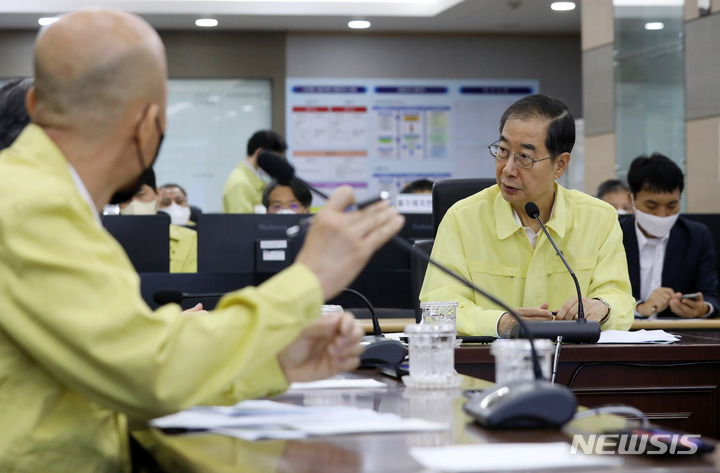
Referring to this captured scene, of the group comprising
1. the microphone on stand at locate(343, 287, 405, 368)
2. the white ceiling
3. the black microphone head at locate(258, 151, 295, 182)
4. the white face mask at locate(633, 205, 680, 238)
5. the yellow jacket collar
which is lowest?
the microphone on stand at locate(343, 287, 405, 368)

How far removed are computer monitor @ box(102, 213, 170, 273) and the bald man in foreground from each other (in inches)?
108

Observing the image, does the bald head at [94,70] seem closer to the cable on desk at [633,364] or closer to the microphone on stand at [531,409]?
the microphone on stand at [531,409]

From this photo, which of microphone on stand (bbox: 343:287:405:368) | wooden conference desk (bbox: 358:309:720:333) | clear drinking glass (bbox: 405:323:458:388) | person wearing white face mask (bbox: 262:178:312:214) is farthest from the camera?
person wearing white face mask (bbox: 262:178:312:214)

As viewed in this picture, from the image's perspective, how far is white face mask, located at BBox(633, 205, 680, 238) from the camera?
386 cm

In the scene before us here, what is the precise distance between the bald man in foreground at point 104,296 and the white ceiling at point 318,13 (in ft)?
19.7

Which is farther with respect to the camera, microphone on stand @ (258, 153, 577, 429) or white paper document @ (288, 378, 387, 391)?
white paper document @ (288, 378, 387, 391)

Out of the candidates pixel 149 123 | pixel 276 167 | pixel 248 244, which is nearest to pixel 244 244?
pixel 248 244

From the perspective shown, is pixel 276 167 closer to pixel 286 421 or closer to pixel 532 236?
pixel 286 421

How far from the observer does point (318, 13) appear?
23.9 feet

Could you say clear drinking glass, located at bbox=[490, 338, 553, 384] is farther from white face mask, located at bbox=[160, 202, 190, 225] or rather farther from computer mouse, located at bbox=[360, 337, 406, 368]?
white face mask, located at bbox=[160, 202, 190, 225]

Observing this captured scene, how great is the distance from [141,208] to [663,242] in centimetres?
262

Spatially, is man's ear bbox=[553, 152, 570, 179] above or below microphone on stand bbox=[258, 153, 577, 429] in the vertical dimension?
above

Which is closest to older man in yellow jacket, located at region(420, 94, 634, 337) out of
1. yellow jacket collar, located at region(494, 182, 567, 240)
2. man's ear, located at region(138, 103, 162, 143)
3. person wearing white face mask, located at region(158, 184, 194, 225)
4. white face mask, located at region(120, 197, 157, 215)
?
yellow jacket collar, located at region(494, 182, 567, 240)

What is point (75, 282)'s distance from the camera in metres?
1.00
